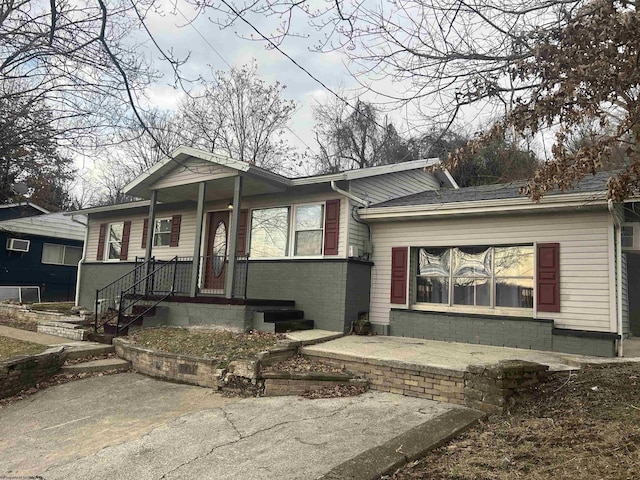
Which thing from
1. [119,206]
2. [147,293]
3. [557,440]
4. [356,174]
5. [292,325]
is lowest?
[557,440]

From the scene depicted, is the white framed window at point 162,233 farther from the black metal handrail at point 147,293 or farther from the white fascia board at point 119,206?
the black metal handrail at point 147,293

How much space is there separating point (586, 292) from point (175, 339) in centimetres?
754

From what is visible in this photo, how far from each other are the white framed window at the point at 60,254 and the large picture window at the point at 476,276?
16368 mm

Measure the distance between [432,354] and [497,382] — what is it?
1.90 meters

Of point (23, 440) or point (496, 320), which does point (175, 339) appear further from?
point (496, 320)

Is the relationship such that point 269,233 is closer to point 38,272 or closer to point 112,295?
point 112,295

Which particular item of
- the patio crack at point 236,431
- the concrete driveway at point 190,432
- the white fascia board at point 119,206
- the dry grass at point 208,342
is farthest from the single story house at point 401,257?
the patio crack at point 236,431

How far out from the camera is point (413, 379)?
241 inches

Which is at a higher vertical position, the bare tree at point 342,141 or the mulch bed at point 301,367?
the bare tree at point 342,141

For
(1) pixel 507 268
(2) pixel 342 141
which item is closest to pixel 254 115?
(2) pixel 342 141

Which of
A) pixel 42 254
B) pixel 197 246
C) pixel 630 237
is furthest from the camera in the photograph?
pixel 42 254

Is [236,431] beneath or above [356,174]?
beneath

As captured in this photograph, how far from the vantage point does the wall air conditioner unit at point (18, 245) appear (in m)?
17.5

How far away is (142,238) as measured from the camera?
1421cm
